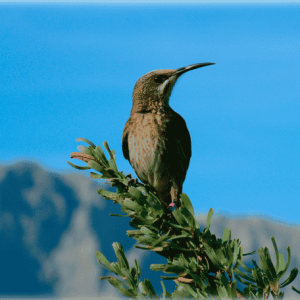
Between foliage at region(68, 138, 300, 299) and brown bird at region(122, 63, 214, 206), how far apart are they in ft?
6.61

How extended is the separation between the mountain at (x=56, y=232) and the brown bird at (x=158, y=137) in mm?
153949

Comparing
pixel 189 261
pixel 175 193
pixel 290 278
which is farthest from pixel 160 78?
pixel 290 278

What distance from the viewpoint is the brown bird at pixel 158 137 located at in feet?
15.8

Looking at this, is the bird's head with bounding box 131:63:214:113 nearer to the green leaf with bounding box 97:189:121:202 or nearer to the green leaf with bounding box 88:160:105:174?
the green leaf with bounding box 88:160:105:174

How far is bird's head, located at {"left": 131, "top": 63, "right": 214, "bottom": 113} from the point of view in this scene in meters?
5.23

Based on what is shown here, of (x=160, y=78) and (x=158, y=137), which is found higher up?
(x=160, y=78)

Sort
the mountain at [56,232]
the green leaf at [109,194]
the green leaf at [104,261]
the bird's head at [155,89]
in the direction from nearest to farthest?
the green leaf at [104,261] → the green leaf at [109,194] → the bird's head at [155,89] → the mountain at [56,232]

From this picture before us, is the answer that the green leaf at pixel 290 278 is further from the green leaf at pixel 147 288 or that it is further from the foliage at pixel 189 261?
the green leaf at pixel 147 288

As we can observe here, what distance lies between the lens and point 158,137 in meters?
4.82

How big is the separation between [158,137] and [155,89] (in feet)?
2.82

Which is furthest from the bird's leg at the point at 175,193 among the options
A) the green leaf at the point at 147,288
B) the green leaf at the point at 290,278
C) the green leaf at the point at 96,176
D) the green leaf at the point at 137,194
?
the green leaf at the point at 290,278

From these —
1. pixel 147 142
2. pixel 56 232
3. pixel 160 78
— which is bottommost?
pixel 56 232

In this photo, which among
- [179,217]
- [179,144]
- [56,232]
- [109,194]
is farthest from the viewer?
[56,232]

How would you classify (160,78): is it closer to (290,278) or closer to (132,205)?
(132,205)
